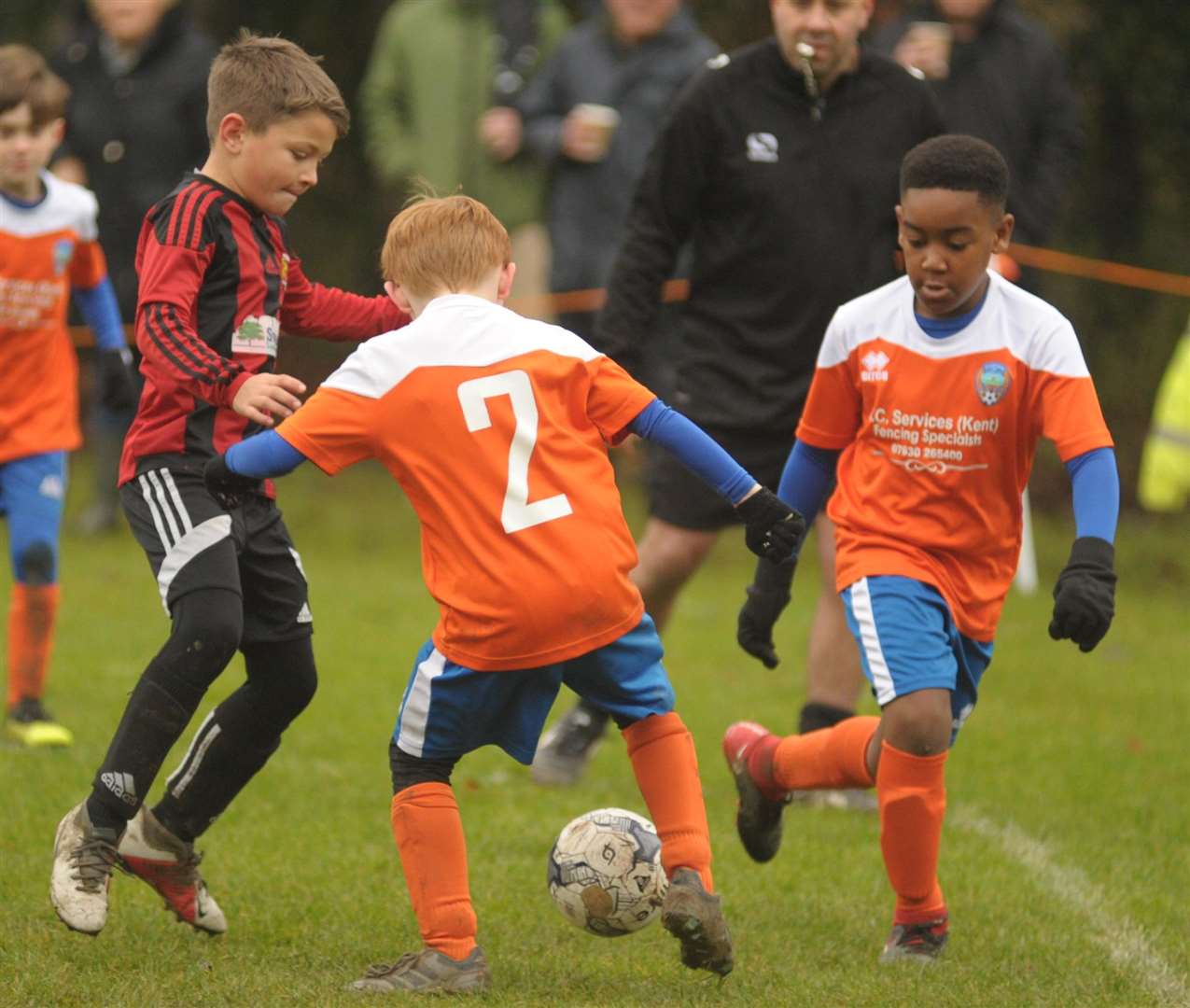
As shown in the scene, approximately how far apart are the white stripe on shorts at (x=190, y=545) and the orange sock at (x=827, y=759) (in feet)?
5.11

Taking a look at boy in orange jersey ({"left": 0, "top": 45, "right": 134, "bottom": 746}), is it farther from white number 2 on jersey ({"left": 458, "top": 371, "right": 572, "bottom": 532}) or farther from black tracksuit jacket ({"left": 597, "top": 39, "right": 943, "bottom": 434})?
white number 2 on jersey ({"left": 458, "top": 371, "right": 572, "bottom": 532})

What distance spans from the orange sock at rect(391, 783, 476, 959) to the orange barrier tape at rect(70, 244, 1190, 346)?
19.3ft

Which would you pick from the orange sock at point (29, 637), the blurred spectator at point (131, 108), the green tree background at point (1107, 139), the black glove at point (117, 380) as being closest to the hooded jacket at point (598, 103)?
the blurred spectator at point (131, 108)

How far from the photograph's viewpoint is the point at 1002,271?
827 centimetres

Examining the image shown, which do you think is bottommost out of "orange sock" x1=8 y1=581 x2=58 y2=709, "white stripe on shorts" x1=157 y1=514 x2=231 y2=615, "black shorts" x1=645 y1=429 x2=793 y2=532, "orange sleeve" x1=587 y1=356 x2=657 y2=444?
"orange sock" x1=8 y1=581 x2=58 y2=709

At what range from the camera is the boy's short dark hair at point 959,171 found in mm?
4742

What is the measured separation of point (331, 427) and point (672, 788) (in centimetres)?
110

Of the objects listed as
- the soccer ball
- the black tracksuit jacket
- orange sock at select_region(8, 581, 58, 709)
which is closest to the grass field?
the soccer ball

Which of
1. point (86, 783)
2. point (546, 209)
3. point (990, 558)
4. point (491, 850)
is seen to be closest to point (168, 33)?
point (546, 209)

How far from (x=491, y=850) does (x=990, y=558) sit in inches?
71.5

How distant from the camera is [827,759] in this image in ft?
16.8

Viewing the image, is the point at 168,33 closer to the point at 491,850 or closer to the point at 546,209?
the point at 546,209

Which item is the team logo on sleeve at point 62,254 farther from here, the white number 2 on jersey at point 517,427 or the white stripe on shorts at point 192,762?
the white number 2 on jersey at point 517,427

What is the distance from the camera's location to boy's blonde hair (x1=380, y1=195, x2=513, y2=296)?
14.4 ft
